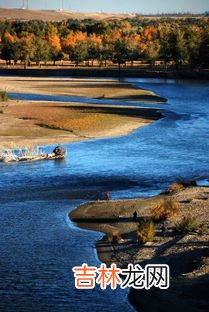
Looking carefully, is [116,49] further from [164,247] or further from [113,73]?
[164,247]

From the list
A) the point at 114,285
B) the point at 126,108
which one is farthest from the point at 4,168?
the point at 126,108

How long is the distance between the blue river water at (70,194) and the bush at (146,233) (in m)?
1.59

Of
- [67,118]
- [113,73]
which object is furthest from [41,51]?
[67,118]

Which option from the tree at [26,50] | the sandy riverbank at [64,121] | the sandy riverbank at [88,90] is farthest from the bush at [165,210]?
the tree at [26,50]

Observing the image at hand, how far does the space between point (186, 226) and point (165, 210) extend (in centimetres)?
237

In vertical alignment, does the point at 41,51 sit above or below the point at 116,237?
above

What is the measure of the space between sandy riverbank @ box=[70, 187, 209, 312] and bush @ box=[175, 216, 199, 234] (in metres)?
0.21

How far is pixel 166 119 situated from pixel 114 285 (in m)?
41.1

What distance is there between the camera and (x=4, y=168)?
117 ft

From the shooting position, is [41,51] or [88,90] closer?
A: [88,90]

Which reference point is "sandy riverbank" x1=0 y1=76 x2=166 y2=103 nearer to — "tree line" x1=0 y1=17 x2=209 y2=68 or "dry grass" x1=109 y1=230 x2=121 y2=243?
"tree line" x1=0 y1=17 x2=209 y2=68

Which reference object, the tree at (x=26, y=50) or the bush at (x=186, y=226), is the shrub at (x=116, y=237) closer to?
the bush at (x=186, y=226)

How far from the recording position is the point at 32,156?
38.1 meters

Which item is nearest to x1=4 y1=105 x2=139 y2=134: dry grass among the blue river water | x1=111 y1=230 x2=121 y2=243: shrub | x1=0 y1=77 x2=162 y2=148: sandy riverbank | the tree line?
x1=0 y1=77 x2=162 y2=148: sandy riverbank
